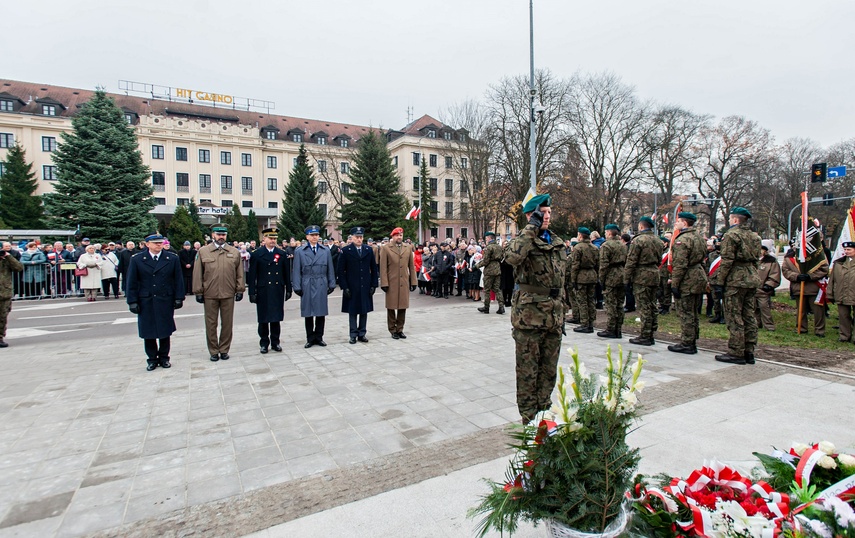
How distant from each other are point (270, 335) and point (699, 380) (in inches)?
287

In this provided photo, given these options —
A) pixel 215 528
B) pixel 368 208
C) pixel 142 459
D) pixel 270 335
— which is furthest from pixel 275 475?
pixel 368 208

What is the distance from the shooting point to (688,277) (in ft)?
25.5

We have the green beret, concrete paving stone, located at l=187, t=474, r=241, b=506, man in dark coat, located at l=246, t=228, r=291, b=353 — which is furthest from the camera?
man in dark coat, located at l=246, t=228, r=291, b=353

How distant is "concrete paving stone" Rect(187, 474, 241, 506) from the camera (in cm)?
345

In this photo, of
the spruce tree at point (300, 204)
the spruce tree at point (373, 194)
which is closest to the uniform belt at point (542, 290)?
the spruce tree at point (373, 194)

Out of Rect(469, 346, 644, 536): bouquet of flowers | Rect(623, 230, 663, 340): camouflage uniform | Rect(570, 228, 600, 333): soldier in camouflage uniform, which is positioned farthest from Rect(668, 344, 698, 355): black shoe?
Rect(469, 346, 644, 536): bouquet of flowers

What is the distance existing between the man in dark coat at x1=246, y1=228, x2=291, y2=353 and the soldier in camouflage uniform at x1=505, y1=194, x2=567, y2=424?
5.01 metres

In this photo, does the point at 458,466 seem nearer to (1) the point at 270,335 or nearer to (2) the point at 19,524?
(2) the point at 19,524

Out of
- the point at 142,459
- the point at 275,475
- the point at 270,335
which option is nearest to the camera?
Result: the point at 275,475

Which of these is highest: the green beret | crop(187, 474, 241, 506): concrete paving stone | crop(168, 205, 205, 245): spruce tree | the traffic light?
the traffic light

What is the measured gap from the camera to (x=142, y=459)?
4.10 meters

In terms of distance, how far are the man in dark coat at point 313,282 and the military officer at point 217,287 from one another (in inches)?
46.0

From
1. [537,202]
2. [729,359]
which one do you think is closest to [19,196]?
[537,202]

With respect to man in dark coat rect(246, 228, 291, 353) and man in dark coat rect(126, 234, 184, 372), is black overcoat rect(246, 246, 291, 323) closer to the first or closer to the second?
man in dark coat rect(246, 228, 291, 353)
